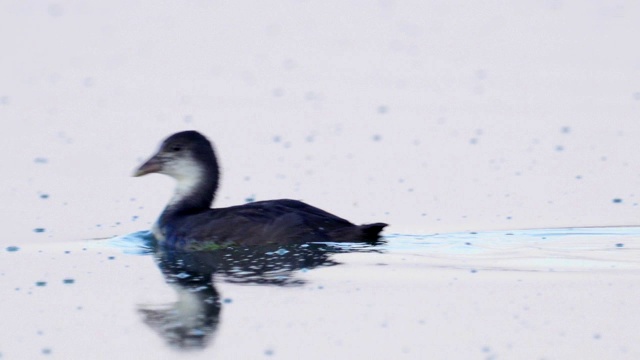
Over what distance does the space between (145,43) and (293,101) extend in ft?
14.0

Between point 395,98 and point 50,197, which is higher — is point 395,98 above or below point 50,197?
above

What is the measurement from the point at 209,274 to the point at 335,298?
1.42m

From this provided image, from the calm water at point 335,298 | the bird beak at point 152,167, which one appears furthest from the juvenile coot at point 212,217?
the calm water at point 335,298

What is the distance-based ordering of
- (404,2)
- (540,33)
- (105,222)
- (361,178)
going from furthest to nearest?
(404,2) → (540,33) → (361,178) → (105,222)

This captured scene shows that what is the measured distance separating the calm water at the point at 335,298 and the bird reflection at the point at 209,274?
16 mm

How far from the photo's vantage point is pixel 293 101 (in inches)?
738

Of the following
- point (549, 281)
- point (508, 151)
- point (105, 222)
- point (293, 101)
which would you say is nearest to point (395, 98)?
point (293, 101)

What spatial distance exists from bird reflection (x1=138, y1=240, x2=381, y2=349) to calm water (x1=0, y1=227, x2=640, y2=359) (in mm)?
16

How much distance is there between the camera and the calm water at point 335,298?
31.5 feet

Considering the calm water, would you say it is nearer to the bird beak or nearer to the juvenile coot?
the juvenile coot

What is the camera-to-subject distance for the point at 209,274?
11.9 meters

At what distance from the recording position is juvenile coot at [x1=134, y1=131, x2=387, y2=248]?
12.7m

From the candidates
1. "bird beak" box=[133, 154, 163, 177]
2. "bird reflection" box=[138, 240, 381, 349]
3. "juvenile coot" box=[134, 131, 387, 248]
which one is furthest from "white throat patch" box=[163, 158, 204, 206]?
"bird reflection" box=[138, 240, 381, 349]

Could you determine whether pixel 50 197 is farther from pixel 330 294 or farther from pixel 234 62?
pixel 234 62
